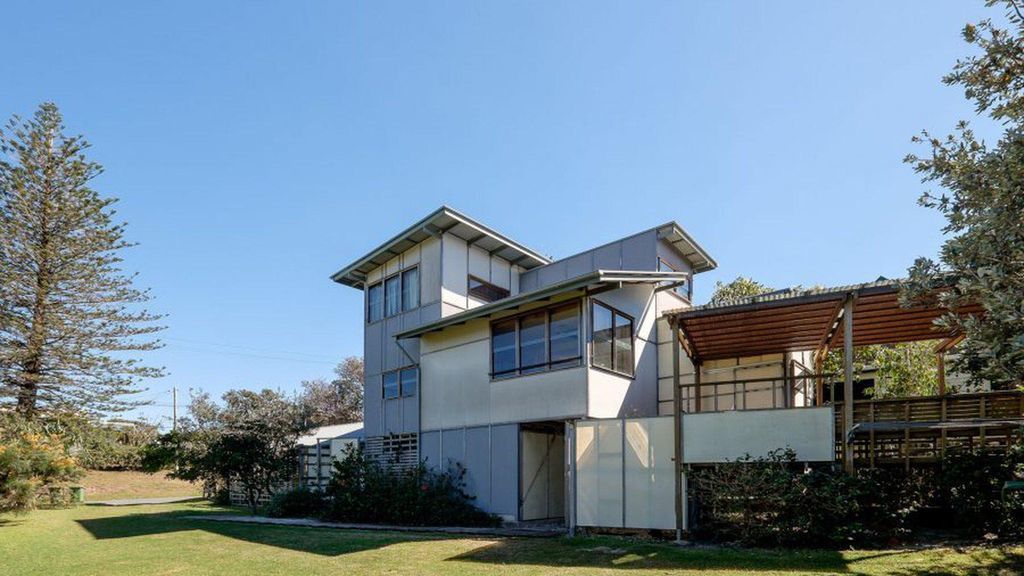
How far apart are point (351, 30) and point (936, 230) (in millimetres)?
11963

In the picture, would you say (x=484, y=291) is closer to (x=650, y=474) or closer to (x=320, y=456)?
(x=320, y=456)

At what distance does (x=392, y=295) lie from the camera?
19938 millimetres

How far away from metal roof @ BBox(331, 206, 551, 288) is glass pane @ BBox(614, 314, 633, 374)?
4.66m

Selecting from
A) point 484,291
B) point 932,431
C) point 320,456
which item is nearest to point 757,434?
point 932,431

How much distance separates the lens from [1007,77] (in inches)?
241

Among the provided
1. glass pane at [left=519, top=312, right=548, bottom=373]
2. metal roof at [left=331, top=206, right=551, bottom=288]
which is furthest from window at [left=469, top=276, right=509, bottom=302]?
glass pane at [left=519, top=312, right=548, bottom=373]

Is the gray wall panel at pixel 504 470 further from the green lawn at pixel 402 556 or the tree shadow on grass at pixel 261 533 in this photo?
the green lawn at pixel 402 556

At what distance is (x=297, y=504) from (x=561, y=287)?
34.9 feet

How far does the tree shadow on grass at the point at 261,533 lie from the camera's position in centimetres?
1208

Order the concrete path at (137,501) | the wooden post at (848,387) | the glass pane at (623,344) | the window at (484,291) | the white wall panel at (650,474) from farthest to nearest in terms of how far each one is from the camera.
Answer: the concrete path at (137,501), the window at (484,291), the glass pane at (623,344), the white wall panel at (650,474), the wooden post at (848,387)

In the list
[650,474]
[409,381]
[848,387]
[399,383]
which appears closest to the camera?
[848,387]

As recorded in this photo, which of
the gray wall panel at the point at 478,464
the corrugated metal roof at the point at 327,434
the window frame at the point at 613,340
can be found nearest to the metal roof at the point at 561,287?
the window frame at the point at 613,340

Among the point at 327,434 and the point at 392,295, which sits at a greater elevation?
the point at 392,295

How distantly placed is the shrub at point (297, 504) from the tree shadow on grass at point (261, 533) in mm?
1918
